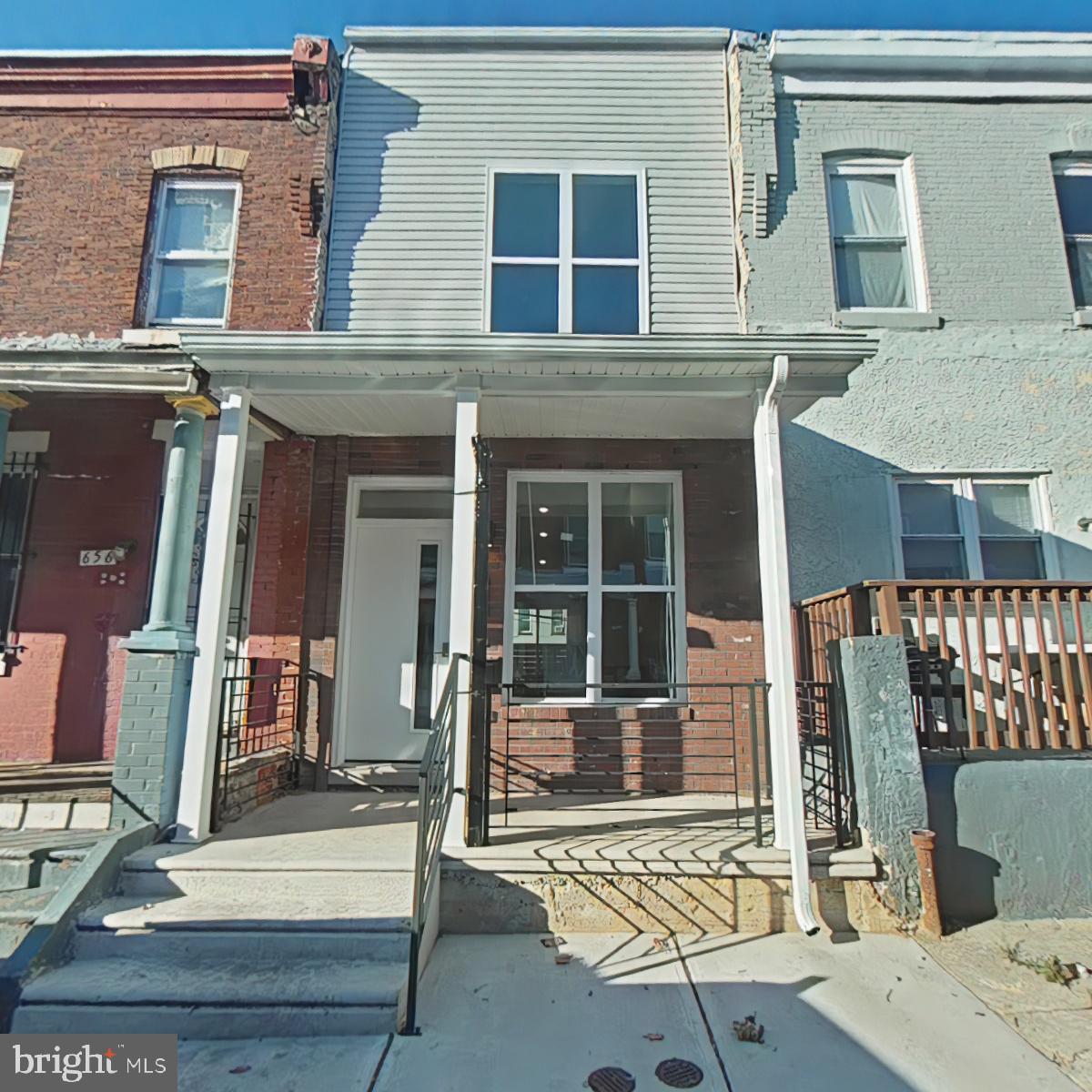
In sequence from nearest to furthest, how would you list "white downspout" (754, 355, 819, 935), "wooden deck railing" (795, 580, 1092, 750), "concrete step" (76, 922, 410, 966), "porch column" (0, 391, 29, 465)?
"concrete step" (76, 922, 410, 966) → "white downspout" (754, 355, 819, 935) → "wooden deck railing" (795, 580, 1092, 750) → "porch column" (0, 391, 29, 465)

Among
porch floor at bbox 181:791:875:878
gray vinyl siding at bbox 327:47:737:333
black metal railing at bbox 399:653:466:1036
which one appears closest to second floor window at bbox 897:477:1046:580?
gray vinyl siding at bbox 327:47:737:333

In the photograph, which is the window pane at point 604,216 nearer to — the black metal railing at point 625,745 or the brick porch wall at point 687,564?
the brick porch wall at point 687,564

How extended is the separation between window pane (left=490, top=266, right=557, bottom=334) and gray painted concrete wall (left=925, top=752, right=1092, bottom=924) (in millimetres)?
4685

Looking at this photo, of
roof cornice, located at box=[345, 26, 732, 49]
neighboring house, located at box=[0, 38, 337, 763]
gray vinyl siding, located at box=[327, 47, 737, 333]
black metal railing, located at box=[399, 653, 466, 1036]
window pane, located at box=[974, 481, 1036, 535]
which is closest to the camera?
black metal railing, located at box=[399, 653, 466, 1036]

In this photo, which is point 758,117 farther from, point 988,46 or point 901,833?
point 901,833

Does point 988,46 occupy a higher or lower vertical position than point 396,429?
higher

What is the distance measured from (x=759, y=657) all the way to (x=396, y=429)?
3.60 metres

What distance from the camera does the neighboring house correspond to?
5.61 m

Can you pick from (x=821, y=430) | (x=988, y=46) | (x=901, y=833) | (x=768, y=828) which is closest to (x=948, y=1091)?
(x=901, y=833)

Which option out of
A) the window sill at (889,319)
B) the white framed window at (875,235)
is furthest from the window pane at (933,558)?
the white framed window at (875,235)

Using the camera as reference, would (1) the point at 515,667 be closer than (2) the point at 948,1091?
No

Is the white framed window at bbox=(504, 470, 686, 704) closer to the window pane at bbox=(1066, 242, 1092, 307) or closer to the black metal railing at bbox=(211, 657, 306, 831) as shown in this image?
the black metal railing at bbox=(211, 657, 306, 831)

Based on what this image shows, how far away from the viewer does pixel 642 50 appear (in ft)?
23.1

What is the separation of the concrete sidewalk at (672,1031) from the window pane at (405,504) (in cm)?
354
